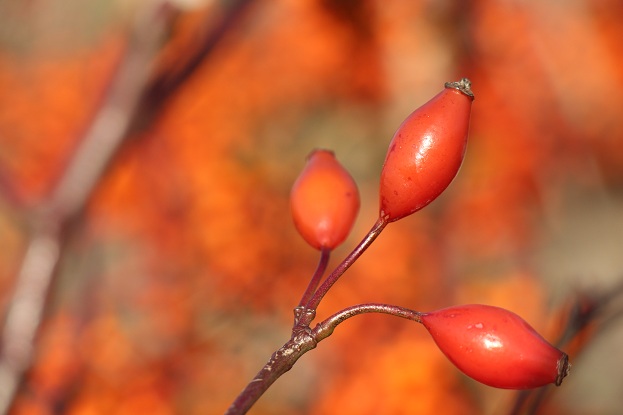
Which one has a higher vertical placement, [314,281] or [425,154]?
[425,154]

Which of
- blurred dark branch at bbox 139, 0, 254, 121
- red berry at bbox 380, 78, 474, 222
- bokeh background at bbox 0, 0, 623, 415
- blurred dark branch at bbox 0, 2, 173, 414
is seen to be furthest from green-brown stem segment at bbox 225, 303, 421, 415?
bokeh background at bbox 0, 0, 623, 415

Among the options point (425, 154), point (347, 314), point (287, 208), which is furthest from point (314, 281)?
point (287, 208)

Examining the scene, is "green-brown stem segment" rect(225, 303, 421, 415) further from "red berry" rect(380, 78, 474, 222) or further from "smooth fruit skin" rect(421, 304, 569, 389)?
"red berry" rect(380, 78, 474, 222)

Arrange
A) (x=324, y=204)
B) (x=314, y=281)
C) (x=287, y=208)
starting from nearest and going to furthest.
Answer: (x=314, y=281)
(x=324, y=204)
(x=287, y=208)

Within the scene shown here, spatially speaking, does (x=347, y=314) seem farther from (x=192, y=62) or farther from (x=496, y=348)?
(x=192, y=62)

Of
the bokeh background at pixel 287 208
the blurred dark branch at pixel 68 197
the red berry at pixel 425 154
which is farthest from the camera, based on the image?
the bokeh background at pixel 287 208

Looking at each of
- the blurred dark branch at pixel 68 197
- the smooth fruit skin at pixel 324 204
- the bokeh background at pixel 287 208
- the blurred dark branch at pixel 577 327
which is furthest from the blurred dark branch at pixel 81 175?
the bokeh background at pixel 287 208

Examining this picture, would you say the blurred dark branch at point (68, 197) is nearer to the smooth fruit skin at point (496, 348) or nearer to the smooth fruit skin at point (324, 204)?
the smooth fruit skin at point (324, 204)

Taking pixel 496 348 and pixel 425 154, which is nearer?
pixel 496 348
